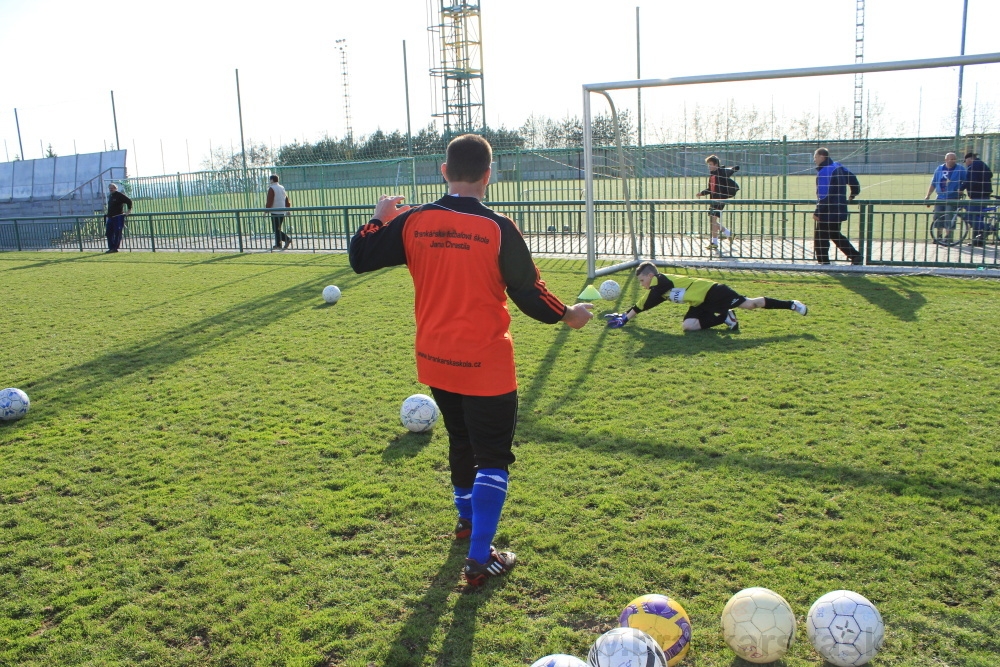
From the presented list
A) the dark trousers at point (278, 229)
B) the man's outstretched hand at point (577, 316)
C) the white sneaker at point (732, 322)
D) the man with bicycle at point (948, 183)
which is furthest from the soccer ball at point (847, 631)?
the dark trousers at point (278, 229)

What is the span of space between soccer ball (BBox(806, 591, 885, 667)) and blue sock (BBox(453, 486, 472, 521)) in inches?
65.5

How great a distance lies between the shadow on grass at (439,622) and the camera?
2.93 m

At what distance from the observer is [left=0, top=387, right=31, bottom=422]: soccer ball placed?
5996 mm

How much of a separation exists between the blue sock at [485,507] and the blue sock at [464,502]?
0.38 m

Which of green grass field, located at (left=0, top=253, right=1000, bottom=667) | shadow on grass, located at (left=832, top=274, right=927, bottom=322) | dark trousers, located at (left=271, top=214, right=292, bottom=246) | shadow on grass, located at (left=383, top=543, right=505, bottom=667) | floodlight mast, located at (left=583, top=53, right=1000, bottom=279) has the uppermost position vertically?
floodlight mast, located at (left=583, top=53, right=1000, bottom=279)

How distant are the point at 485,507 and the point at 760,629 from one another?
1236 millimetres

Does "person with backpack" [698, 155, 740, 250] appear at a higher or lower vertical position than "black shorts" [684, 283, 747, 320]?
higher

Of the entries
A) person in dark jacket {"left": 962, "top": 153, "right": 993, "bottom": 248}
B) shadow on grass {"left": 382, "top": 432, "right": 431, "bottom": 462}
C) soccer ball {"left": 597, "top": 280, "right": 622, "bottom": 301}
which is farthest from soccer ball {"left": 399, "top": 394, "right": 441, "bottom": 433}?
person in dark jacket {"left": 962, "top": 153, "right": 993, "bottom": 248}

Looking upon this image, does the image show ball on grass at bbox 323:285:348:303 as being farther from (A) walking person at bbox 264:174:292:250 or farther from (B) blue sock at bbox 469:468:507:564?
(A) walking person at bbox 264:174:292:250

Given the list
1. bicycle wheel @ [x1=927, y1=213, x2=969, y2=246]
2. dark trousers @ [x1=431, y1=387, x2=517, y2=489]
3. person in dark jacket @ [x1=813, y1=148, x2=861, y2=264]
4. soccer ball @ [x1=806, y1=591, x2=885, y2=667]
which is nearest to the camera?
soccer ball @ [x1=806, y1=591, x2=885, y2=667]

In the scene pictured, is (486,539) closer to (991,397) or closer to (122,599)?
(122,599)

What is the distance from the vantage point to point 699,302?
8242 millimetres

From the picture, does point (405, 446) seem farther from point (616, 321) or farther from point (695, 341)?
point (616, 321)

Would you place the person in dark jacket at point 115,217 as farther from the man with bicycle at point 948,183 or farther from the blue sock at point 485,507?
the blue sock at point 485,507
